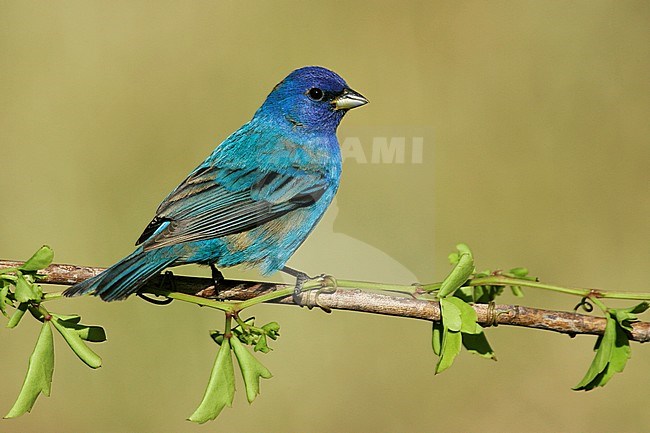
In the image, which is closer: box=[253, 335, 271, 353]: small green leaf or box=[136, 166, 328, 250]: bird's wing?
box=[253, 335, 271, 353]: small green leaf

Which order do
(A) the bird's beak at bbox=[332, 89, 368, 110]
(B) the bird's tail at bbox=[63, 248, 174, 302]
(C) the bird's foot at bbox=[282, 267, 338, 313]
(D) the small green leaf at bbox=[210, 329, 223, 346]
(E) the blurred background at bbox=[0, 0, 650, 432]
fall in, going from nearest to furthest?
(D) the small green leaf at bbox=[210, 329, 223, 346], (C) the bird's foot at bbox=[282, 267, 338, 313], (B) the bird's tail at bbox=[63, 248, 174, 302], (A) the bird's beak at bbox=[332, 89, 368, 110], (E) the blurred background at bbox=[0, 0, 650, 432]

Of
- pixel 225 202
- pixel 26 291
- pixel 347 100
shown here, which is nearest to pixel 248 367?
pixel 26 291

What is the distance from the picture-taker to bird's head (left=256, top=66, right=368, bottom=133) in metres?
3.70

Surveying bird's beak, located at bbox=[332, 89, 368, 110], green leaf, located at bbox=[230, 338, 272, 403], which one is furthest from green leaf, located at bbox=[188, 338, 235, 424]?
bird's beak, located at bbox=[332, 89, 368, 110]

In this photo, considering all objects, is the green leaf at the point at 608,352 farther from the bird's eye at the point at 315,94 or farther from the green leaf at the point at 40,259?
the bird's eye at the point at 315,94

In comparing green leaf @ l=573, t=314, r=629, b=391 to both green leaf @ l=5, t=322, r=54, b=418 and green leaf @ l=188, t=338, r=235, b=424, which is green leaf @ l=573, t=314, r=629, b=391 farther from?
green leaf @ l=5, t=322, r=54, b=418

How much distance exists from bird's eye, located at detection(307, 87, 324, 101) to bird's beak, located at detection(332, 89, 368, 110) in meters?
0.06

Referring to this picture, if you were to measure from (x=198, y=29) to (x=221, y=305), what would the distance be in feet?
15.0

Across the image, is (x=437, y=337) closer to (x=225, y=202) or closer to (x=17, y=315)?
A: (x=17, y=315)

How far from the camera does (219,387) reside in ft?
6.53

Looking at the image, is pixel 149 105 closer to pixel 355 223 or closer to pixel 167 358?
pixel 167 358

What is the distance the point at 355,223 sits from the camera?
4105 mm

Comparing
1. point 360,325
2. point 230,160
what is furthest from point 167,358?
point 230,160

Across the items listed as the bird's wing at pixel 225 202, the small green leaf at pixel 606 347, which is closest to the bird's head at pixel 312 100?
the bird's wing at pixel 225 202
